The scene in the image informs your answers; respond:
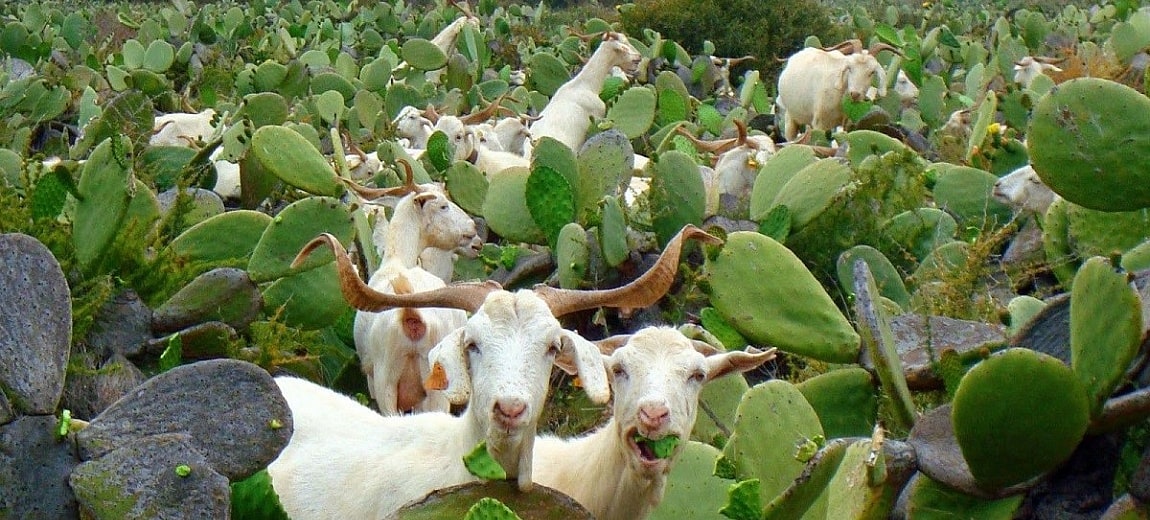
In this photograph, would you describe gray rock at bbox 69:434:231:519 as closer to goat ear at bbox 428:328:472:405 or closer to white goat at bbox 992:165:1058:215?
goat ear at bbox 428:328:472:405

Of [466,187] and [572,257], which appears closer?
[572,257]

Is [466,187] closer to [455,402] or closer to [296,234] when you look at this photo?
[296,234]

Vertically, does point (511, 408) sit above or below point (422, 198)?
above

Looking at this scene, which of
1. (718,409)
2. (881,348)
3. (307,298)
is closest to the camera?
(881,348)

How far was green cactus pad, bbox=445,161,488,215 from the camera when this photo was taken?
7.64 meters

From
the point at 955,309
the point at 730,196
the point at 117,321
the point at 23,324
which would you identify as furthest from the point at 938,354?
the point at 730,196

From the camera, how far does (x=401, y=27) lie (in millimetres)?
19547

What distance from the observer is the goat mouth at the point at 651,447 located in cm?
358

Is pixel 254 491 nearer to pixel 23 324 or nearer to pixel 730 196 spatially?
pixel 23 324

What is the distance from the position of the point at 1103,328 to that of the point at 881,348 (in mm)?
613

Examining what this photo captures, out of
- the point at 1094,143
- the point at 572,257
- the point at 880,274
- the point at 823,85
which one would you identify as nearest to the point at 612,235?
the point at 572,257

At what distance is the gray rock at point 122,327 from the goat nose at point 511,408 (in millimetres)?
1841

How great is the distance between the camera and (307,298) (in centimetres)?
554

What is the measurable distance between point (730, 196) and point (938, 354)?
4264mm
